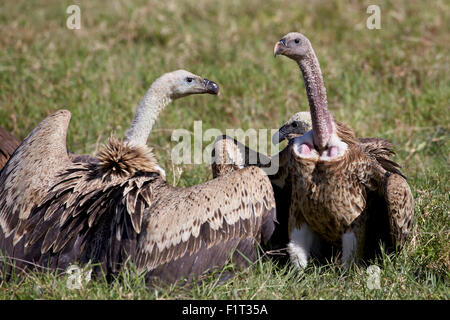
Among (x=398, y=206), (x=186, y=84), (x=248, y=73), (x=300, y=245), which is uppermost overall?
(x=248, y=73)

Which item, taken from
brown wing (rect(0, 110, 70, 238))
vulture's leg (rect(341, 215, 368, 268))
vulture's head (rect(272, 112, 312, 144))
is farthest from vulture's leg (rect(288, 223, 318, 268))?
brown wing (rect(0, 110, 70, 238))

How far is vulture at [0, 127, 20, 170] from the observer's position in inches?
254

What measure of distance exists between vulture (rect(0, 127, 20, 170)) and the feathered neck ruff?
5.70 feet

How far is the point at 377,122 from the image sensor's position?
740 cm

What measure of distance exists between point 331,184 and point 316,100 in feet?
1.85

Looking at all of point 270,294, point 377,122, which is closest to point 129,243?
point 270,294

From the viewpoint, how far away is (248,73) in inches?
327

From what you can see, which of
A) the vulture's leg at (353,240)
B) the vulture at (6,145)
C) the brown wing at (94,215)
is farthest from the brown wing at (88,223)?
the vulture at (6,145)

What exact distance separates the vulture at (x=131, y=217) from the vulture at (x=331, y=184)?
0.26m

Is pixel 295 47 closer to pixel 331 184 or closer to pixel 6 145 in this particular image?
pixel 331 184

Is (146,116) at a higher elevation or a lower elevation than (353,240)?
higher

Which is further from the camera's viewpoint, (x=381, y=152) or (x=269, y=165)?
(x=381, y=152)

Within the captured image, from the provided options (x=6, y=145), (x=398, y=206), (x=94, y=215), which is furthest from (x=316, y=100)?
(x=6, y=145)

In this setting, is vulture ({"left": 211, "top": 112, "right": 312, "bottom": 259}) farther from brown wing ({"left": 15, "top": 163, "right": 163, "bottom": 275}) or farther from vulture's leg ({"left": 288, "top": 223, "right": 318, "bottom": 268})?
brown wing ({"left": 15, "top": 163, "right": 163, "bottom": 275})
